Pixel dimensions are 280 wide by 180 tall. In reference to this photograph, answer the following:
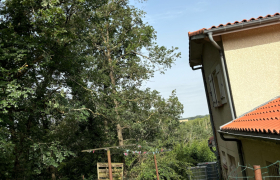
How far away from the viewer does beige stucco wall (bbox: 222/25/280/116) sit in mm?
6016

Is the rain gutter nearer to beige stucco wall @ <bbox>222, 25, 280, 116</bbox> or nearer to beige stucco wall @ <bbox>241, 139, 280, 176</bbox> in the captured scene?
beige stucco wall @ <bbox>222, 25, 280, 116</bbox>

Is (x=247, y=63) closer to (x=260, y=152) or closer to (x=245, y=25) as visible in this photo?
(x=245, y=25)

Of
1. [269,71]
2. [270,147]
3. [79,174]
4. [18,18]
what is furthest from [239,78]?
[79,174]

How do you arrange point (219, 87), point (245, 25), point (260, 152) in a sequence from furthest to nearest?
point (219, 87), point (245, 25), point (260, 152)

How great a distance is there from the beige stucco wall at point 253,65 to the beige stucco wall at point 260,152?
1109 millimetres

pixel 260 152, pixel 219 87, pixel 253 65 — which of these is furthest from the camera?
pixel 219 87

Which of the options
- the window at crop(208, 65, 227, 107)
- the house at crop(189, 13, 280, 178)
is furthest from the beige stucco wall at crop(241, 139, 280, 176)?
the window at crop(208, 65, 227, 107)

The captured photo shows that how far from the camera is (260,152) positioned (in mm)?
4391

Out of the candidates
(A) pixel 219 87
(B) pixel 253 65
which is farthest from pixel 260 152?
(A) pixel 219 87

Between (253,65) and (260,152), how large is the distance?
2630 millimetres

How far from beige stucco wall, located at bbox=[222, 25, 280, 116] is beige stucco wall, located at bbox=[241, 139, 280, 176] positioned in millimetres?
1109

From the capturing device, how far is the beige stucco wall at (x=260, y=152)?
3630mm

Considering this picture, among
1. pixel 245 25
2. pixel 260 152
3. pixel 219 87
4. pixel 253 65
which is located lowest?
pixel 260 152

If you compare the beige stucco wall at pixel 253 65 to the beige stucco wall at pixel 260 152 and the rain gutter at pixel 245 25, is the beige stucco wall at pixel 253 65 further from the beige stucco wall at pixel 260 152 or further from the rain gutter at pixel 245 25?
the beige stucco wall at pixel 260 152
